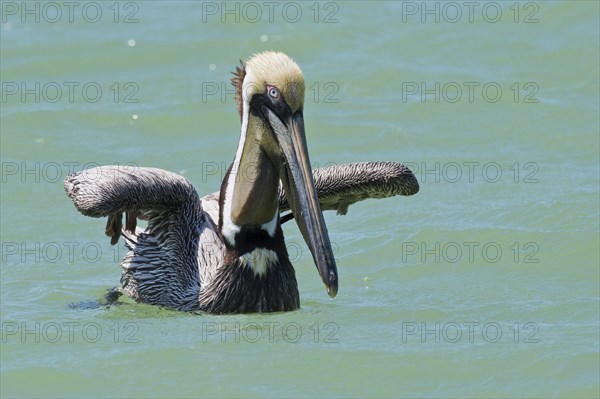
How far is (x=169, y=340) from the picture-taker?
9898mm

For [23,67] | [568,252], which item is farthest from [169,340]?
[23,67]

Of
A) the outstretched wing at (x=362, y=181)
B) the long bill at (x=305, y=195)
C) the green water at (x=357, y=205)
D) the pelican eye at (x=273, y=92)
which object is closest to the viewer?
the green water at (x=357, y=205)

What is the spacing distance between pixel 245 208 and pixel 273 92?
3.03 ft

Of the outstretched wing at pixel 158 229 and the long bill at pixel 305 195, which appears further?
the outstretched wing at pixel 158 229

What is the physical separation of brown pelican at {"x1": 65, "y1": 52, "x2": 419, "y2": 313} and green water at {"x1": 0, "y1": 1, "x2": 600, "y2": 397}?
0.25 metres

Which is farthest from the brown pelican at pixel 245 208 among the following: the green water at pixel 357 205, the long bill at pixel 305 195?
the green water at pixel 357 205

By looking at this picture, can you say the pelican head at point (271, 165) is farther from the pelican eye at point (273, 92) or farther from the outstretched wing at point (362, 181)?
the outstretched wing at point (362, 181)

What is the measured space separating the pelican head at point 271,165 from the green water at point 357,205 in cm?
65

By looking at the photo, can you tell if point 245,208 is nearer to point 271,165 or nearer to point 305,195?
point 271,165

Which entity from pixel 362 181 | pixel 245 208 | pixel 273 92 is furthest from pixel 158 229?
pixel 273 92

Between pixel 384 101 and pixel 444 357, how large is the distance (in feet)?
22.4

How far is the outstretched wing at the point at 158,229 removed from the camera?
10.6 meters

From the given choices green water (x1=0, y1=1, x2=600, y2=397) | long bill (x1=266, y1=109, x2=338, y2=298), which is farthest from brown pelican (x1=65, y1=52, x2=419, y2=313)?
green water (x1=0, y1=1, x2=600, y2=397)

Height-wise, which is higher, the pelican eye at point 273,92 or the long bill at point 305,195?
the pelican eye at point 273,92
